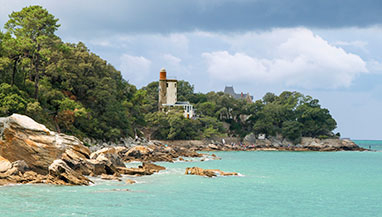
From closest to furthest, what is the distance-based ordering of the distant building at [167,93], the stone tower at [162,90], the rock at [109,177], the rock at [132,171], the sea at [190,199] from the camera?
the sea at [190,199], the rock at [109,177], the rock at [132,171], the distant building at [167,93], the stone tower at [162,90]

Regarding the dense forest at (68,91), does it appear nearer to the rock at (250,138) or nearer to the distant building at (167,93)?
the distant building at (167,93)

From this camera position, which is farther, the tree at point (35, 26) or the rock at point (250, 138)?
the rock at point (250, 138)

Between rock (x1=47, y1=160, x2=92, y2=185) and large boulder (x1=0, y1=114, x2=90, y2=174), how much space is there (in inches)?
95.0

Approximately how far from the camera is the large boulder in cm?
2950

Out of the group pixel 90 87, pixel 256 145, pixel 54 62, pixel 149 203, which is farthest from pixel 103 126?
pixel 256 145

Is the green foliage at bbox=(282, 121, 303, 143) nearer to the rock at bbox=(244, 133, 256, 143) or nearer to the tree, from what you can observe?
the rock at bbox=(244, 133, 256, 143)

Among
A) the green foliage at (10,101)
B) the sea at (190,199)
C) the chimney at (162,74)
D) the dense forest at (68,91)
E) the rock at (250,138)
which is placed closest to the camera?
the sea at (190,199)

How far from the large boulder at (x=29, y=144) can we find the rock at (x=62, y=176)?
95.0 inches

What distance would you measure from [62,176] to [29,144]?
4.00m

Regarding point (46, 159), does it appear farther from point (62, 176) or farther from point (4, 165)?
point (62, 176)

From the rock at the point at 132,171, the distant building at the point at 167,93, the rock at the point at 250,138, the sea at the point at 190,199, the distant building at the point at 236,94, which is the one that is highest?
the distant building at the point at 236,94

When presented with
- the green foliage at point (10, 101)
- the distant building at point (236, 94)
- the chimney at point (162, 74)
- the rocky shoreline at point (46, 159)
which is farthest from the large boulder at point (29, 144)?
the distant building at point (236, 94)

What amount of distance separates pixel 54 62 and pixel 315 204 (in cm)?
4689

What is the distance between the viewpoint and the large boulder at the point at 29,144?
96.8 feet
